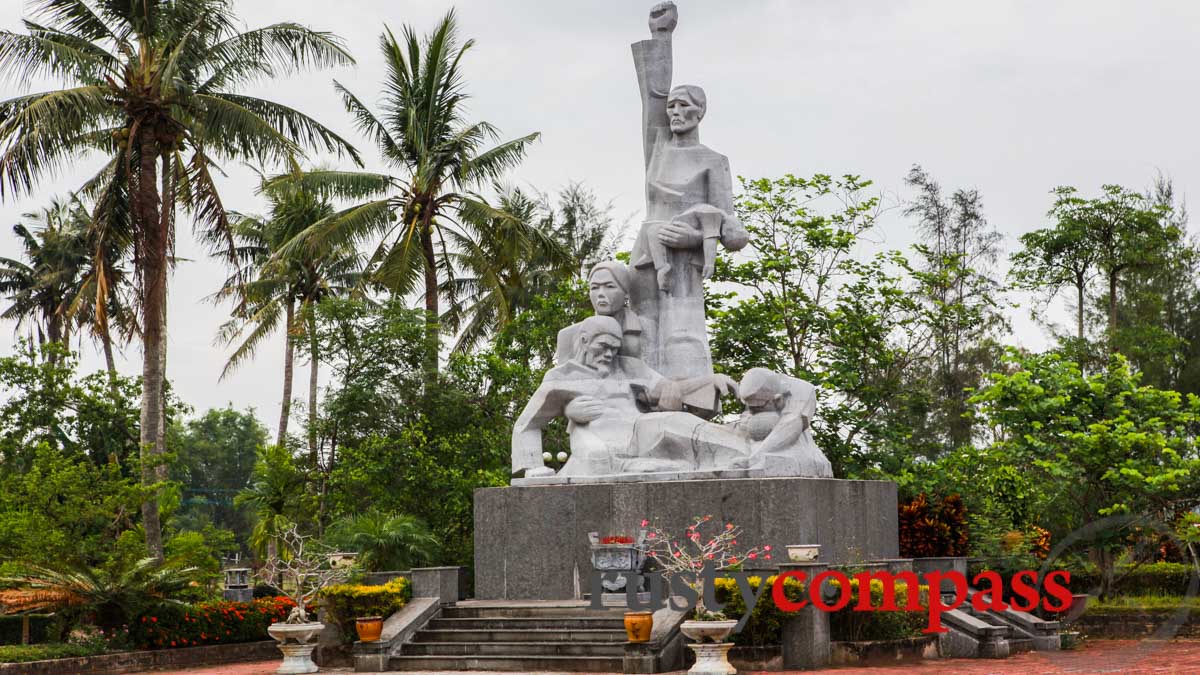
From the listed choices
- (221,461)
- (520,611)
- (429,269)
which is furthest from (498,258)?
(221,461)

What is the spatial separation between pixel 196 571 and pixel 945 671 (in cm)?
848

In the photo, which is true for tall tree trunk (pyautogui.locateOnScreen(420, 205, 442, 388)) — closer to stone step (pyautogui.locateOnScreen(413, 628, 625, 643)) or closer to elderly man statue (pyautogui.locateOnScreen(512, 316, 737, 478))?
elderly man statue (pyautogui.locateOnScreen(512, 316, 737, 478))

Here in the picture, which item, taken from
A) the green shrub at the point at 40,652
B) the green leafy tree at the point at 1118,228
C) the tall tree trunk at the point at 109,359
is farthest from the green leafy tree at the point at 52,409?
the green leafy tree at the point at 1118,228

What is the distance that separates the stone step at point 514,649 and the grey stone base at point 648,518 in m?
1.39

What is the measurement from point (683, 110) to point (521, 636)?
6463mm

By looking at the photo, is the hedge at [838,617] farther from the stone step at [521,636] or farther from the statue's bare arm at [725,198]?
the statue's bare arm at [725,198]

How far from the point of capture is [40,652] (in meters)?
14.4

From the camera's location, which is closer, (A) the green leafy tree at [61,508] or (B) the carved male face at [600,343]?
(B) the carved male face at [600,343]

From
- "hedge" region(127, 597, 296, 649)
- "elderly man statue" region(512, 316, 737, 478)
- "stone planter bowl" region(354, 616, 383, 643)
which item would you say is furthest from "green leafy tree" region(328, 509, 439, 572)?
"stone planter bowl" region(354, 616, 383, 643)

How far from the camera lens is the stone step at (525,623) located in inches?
525

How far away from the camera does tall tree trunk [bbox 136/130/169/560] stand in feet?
68.5

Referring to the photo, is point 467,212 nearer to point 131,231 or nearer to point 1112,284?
point 131,231

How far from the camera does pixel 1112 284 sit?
3161 centimetres

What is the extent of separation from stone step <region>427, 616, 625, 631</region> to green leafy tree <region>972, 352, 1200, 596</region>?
7008 mm
